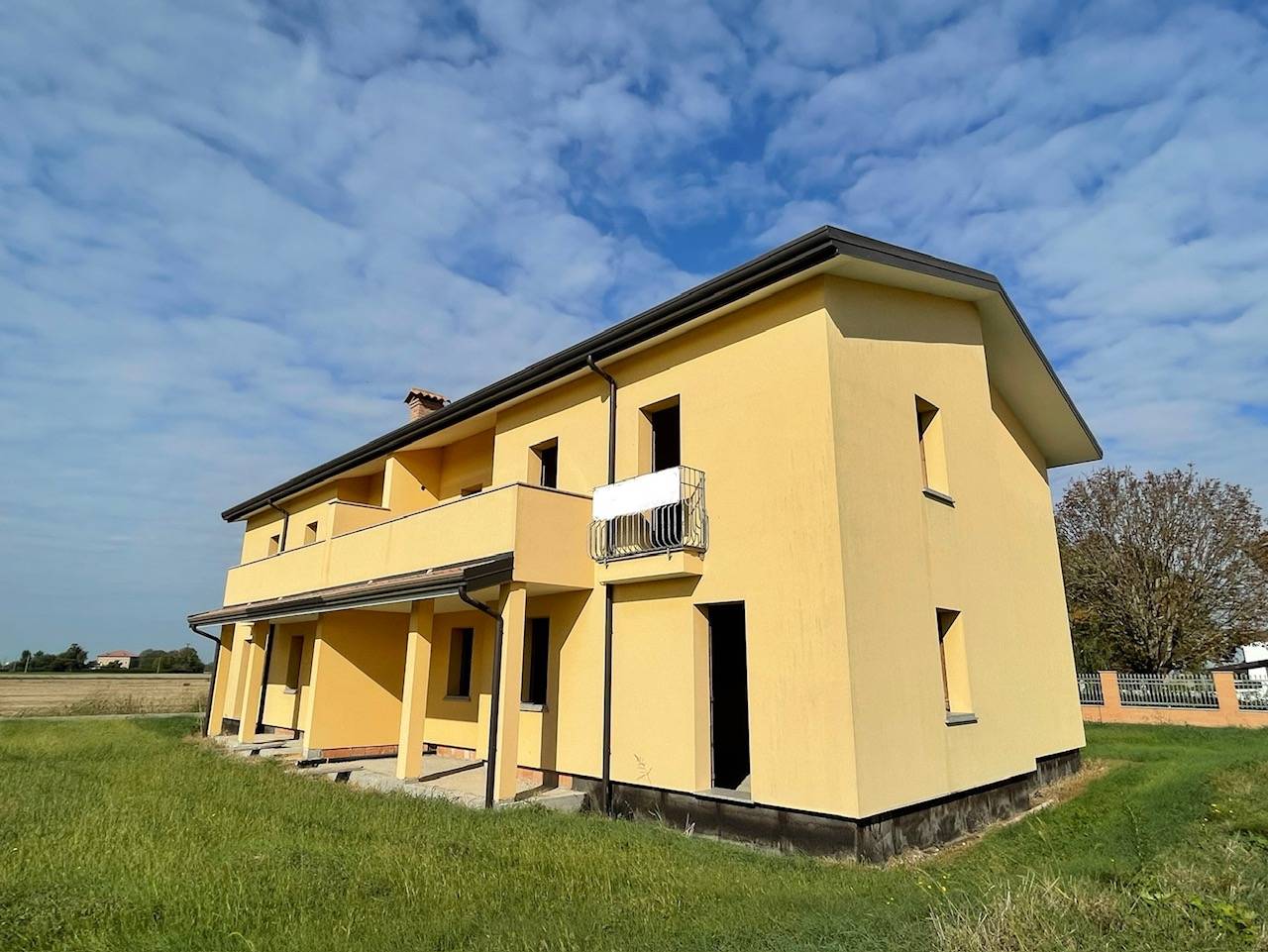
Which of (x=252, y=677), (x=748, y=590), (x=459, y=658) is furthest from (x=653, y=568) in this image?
(x=252, y=677)

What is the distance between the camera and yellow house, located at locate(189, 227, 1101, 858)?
801cm

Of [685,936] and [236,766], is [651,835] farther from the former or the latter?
[236,766]

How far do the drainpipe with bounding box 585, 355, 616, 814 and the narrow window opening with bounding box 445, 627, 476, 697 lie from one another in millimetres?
4805

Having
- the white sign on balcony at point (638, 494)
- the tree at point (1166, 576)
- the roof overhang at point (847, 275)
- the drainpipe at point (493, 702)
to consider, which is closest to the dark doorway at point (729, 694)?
the white sign on balcony at point (638, 494)

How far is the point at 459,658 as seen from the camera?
14047 mm

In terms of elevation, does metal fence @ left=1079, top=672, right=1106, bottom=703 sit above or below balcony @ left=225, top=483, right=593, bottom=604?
below

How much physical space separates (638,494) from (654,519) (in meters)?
0.40

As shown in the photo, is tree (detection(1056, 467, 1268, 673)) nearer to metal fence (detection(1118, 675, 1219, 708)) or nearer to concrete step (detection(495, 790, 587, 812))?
metal fence (detection(1118, 675, 1219, 708))

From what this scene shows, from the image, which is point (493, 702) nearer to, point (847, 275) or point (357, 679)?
point (357, 679)

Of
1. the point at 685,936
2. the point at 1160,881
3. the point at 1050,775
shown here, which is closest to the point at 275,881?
the point at 685,936

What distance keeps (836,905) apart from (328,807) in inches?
254

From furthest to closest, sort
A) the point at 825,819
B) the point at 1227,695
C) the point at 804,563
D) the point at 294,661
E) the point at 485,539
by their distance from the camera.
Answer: the point at 1227,695, the point at 294,661, the point at 485,539, the point at 804,563, the point at 825,819

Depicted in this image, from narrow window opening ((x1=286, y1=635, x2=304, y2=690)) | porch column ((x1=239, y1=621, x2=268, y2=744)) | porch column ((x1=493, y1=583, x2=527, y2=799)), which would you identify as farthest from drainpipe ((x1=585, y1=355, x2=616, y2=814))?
narrow window opening ((x1=286, y1=635, x2=304, y2=690))

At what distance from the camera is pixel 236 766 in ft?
40.5
